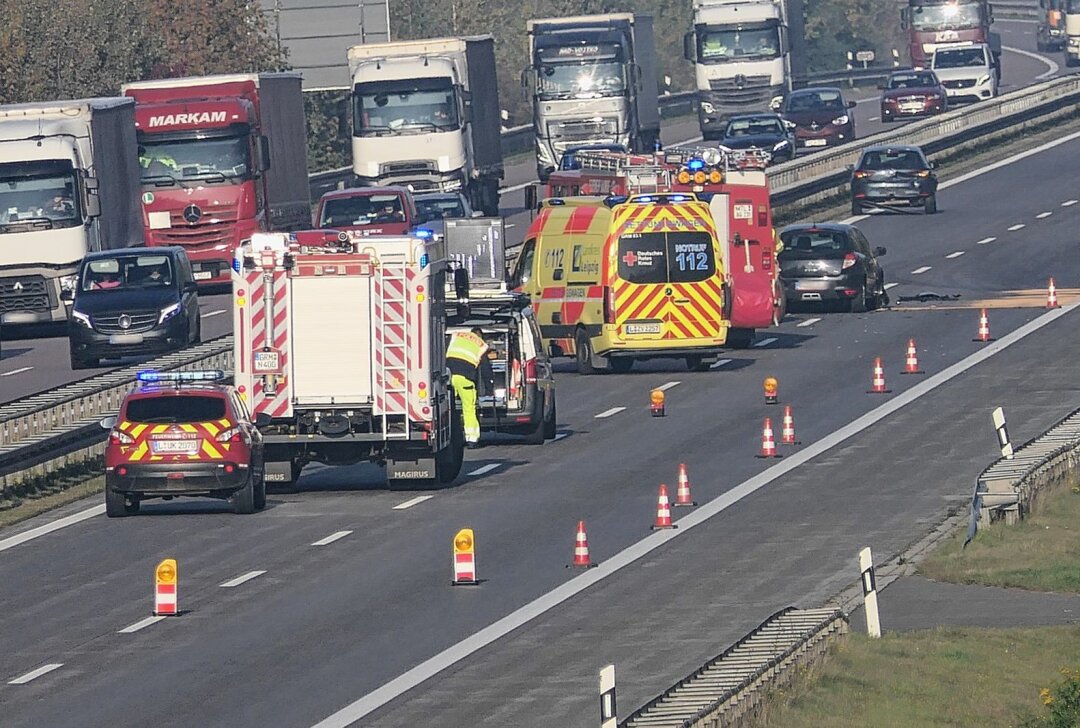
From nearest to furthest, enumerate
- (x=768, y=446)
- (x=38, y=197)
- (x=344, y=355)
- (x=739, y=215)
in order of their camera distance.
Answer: (x=344, y=355) < (x=768, y=446) < (x=739, y=215) < (x=38, y=197)

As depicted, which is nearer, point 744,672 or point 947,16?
point 744,672

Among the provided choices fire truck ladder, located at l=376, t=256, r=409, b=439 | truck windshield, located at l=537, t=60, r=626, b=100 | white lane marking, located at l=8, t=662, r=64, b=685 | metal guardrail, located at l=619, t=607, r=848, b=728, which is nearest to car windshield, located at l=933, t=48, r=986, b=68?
truck windshield, located at l=537, t=60, r=626, b=100

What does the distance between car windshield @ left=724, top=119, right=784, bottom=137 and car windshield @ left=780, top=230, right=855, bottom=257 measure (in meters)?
28.6

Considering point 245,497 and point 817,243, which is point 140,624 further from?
point 817,243

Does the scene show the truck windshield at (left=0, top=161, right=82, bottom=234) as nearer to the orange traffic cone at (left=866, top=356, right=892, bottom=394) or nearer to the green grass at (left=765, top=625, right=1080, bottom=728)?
the orange traffic cone at (left=866, top=356, right=892, bottom=394)

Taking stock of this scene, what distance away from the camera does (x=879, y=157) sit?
6544cm

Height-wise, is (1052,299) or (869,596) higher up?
(869,596)

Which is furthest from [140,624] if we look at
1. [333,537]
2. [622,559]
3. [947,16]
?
[947,16]

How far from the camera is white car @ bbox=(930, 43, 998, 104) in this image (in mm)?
96312

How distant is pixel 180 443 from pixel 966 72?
72249 millimetres

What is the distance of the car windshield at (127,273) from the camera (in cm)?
4500

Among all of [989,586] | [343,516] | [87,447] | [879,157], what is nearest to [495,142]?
[879,157]

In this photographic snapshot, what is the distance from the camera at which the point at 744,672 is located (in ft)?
58.5

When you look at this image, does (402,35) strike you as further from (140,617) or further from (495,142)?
(140,617)
